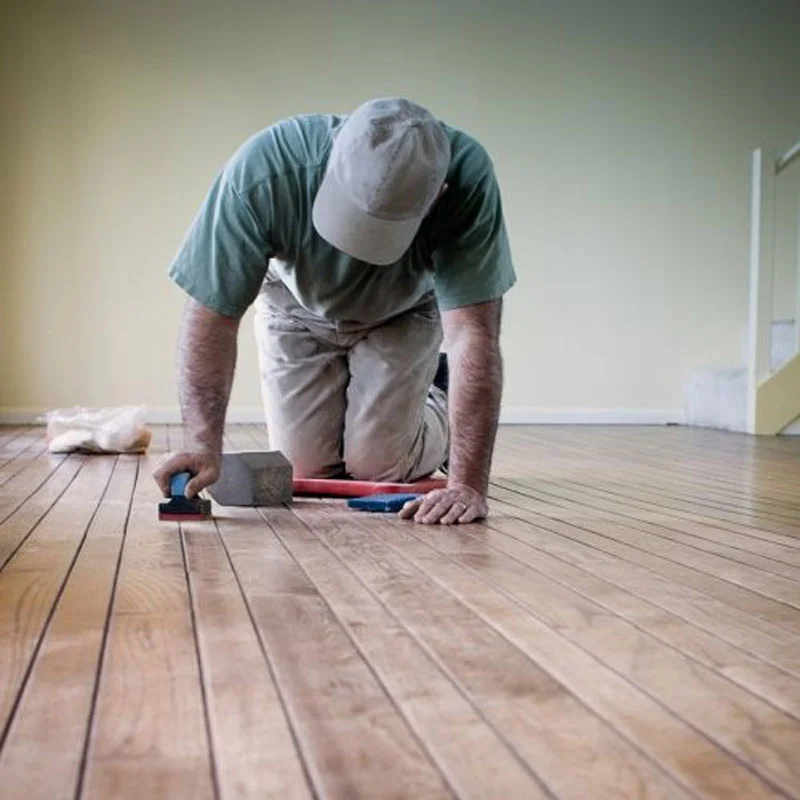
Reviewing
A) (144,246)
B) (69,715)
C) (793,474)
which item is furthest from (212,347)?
(144,246)

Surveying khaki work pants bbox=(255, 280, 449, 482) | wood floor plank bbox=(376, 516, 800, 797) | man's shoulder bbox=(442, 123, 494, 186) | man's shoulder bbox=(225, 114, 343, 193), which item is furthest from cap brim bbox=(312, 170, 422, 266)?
khaki work pants bbox=(255, 280, 449, 482)

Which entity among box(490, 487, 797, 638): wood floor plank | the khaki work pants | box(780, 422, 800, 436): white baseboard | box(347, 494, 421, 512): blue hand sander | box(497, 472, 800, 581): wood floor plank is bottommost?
box(490, 487, 797, 638): wood floor plank

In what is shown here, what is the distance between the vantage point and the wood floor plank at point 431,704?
3.23ft

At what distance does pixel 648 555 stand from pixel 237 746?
4.14 ft

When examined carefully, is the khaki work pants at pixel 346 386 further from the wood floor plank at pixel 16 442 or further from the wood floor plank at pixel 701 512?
the wood floor plank at pixel 16 442

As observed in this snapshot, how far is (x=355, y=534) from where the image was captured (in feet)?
7.82

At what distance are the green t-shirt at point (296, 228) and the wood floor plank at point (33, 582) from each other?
22.9 inches

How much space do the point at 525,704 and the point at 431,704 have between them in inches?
3.9

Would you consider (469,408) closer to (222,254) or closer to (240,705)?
(222,254)

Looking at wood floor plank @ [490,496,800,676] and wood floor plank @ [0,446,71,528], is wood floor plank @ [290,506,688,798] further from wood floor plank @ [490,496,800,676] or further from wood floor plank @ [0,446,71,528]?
wood floor plank @ [0,446,71,528]

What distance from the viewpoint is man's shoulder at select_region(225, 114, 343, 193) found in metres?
2.46

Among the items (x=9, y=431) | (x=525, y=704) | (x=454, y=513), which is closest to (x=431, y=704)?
(x=525, y=704)

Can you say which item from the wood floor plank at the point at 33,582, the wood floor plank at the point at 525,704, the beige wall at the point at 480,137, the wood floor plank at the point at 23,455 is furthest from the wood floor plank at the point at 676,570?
the beige wall at the point at 480,137

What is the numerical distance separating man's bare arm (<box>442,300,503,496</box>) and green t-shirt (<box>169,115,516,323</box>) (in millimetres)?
47
